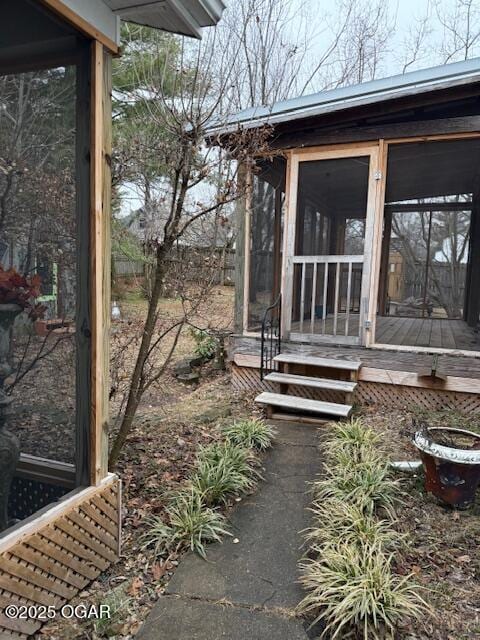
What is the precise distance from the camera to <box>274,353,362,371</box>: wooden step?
4.52m

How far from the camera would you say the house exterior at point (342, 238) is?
4254 millimetres

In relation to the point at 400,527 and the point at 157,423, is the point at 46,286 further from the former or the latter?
the point at 157,423

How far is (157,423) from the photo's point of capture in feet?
14.4

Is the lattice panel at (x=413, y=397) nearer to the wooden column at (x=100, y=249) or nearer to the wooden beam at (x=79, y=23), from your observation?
the wooden column at (x=100, y=249)

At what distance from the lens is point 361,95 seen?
4270mm

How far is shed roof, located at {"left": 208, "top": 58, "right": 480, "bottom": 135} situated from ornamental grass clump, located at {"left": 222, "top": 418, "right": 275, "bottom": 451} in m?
2.51

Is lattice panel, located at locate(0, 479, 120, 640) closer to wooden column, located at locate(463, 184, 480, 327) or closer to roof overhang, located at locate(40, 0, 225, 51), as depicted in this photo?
roof overhang, located at locate(40, 0, 225, 51)

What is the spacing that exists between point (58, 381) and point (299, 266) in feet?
11.4

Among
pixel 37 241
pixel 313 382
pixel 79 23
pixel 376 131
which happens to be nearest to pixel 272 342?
pixel 313 382

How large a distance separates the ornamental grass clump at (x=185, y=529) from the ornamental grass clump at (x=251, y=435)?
96 cm

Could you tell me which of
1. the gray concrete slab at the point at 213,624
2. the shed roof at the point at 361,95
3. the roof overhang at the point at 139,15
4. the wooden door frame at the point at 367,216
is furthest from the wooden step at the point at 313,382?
the roof overhang at the point at 139,15

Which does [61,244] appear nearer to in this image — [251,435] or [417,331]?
[251,435]

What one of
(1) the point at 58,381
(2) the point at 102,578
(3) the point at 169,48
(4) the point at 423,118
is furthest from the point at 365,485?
(3) the point at 169,48

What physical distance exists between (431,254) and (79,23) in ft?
22.6
